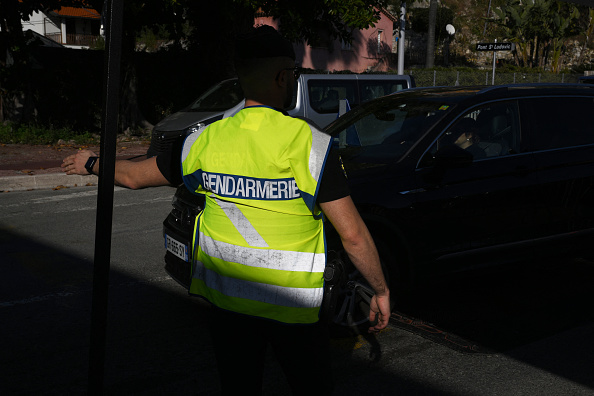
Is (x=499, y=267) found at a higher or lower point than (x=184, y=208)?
lower

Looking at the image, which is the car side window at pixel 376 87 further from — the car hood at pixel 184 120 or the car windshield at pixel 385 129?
the car windshield at pixel 385 129

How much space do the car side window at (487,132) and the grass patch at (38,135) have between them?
13592 millimetres

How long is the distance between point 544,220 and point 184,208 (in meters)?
2.78

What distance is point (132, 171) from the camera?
A: 2400mm

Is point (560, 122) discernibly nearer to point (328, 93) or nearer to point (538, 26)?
point (328, 93)

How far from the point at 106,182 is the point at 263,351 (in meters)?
0.77

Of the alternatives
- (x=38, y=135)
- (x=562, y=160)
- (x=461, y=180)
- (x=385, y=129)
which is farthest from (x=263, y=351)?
(x=38, y=135)

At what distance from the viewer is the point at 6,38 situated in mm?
16422

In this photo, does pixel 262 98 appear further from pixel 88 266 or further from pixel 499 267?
pixel 88 266

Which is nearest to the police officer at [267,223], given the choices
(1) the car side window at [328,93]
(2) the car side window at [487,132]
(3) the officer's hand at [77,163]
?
(3) the officer's hand at [77,163]

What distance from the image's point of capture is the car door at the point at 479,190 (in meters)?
4.75

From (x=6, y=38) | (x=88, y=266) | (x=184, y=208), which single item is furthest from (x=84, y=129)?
(x=184, y=208)

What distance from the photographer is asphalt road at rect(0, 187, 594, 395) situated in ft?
12.5

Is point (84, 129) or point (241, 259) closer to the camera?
point (241, 259)
